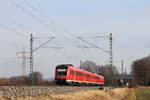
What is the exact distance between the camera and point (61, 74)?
46094 millimetres

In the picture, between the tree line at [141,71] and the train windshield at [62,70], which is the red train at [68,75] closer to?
the train windshield at [62,70]

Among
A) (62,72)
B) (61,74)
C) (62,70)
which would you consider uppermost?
(62,70)

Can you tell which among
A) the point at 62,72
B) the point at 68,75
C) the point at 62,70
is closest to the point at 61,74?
the point at 62,72

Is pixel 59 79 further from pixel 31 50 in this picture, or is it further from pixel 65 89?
pixel 65 89

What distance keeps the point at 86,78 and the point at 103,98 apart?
25546mm

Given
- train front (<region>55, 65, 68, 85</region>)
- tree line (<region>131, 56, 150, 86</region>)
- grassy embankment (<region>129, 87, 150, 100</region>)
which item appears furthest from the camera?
tree line (<region>131, 56, 150, 86</region>)

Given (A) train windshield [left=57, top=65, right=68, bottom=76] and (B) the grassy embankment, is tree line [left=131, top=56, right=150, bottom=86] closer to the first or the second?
(B) the grassy embankment

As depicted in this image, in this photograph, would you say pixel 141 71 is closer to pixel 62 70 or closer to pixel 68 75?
pixel 68 75

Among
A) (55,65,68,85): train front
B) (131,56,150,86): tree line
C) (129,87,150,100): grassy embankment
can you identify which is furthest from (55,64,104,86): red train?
(131,56,150,86): tree line

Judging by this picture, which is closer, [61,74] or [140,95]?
[61,74]

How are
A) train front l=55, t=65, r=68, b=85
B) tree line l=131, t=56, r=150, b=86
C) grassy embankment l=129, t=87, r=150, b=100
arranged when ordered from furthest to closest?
1. tree line l=131, t=56, r=150, b=86
2. grassy embankment l=129, t=87, r=150, b=100
3. train front l=55, t=65, r=68, b=85

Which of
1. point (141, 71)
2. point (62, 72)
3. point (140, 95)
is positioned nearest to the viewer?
point (62, 72)

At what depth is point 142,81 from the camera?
156 meters

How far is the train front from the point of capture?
150 feet
